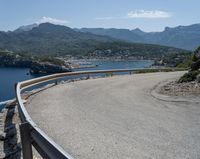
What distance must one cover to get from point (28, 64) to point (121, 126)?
17260 cm

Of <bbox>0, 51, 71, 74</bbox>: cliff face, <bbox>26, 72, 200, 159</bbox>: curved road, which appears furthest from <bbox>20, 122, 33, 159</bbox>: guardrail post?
<bbox>0, 51, 71, 74</bbox>: cliff face

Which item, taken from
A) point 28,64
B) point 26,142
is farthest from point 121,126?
point 28,64

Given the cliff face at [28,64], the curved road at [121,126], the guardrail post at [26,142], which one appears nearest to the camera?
the guardrail post at [26,142]

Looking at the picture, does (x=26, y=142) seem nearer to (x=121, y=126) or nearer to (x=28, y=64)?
(x=121, y=126)

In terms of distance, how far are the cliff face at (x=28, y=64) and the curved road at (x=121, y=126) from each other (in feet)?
431

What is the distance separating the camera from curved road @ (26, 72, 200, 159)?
5.89 meters

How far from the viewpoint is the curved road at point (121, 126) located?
5887mm

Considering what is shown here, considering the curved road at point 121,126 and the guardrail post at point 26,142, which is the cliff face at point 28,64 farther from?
the guardrail post at point 26,142

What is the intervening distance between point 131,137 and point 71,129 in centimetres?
159

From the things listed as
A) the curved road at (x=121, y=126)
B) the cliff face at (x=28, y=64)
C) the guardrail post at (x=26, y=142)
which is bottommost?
the cliff face at (x=28, y=64)

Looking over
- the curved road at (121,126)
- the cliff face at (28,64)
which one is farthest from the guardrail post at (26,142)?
the cliff face at (28,64)

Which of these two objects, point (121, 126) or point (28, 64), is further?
point (28, 64)

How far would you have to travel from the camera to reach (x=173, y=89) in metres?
14.9

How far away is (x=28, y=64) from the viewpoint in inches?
6919
